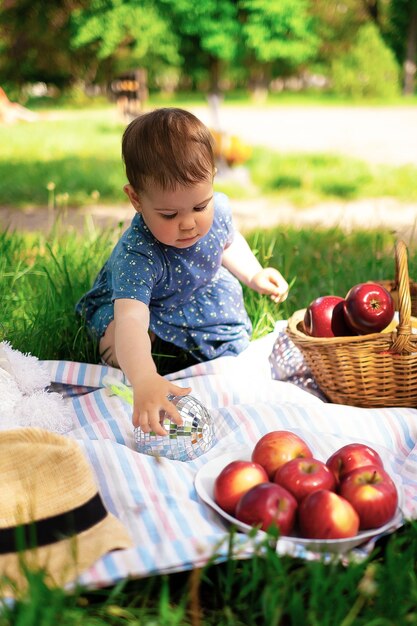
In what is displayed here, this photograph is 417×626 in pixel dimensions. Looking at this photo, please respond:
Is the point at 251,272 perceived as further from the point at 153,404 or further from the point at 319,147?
the point at 319,147

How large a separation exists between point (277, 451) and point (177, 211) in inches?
34.2

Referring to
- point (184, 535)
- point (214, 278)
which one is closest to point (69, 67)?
point (214, 278)

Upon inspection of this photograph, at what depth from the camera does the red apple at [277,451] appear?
2008 mm

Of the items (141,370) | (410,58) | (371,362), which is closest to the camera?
(141,370)

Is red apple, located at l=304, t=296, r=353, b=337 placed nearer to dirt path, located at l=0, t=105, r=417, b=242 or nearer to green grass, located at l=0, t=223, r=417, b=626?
dirt path, located at l=0, t=105, r=417, b=242

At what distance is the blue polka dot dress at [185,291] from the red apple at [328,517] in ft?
3.59

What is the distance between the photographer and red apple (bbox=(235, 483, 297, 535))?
5.86 ft

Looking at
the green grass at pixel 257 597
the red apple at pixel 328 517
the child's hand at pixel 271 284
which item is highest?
the child's hand at pixel 271 284

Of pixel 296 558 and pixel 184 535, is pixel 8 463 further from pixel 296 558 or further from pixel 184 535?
pixel 296 558

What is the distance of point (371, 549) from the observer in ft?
5.99

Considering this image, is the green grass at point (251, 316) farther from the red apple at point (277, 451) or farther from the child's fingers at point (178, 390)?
the child's fingers at point (178, 390)

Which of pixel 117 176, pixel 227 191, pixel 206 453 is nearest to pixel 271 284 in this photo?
pixel 206 453

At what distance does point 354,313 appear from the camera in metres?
2.64

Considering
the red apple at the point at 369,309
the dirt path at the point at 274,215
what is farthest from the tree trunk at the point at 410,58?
the red apple at the point at 369,309
